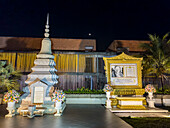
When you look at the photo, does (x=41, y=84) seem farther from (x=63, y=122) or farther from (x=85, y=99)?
(x=85, y=99)

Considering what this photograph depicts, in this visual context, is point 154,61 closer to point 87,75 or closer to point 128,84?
point 128,84

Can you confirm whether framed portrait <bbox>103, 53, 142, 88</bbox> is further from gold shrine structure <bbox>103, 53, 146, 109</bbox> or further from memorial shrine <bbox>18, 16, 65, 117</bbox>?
memorial shrine <bbox>18, 16, 65, 117</bbox>

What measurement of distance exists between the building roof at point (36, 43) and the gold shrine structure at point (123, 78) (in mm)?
12068

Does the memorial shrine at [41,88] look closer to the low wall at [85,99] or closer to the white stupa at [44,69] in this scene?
the white stupa at [44,69]

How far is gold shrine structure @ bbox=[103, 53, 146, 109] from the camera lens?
33.4ft

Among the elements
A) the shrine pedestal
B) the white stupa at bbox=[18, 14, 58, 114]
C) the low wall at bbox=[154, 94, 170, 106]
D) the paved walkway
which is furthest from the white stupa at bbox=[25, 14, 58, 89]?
the low wall at bbox=[154, 94, 170, 106]

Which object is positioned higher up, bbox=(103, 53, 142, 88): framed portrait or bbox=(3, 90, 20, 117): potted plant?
bbox=(103, 53, 142, 88): framed portrait

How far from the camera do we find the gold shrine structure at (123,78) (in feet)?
33.4

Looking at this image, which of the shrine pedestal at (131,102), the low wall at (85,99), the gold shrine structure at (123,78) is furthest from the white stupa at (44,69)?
the shrine pedestal at (131,102)

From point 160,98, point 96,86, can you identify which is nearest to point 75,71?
point 96,86

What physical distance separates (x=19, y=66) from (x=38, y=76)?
35.3 ft

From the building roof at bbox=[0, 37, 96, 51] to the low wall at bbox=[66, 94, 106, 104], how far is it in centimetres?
1214

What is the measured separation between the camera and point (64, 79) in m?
17.7

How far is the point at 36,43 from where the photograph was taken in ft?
73.0
